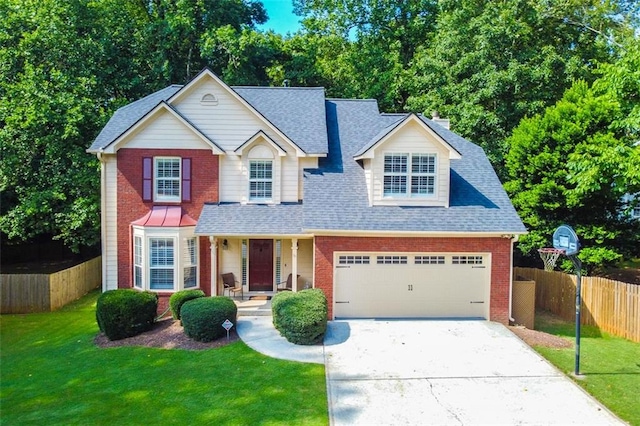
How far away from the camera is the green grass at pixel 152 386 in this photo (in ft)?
28.6

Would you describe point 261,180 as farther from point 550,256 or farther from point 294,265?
point 550,256

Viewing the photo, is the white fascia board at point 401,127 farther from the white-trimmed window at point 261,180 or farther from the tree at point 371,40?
the tree at point 371,40

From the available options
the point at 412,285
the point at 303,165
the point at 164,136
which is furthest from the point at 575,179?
the point at 164,136

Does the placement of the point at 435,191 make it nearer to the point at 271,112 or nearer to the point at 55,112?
the point at 271,112

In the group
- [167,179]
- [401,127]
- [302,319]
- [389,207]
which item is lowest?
[302,319]

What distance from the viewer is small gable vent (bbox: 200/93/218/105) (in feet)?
54.7

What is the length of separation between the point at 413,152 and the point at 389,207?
209 centimetres

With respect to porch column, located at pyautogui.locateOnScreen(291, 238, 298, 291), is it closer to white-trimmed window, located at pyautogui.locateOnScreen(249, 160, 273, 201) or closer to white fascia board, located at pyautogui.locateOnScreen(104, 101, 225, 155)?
white-trimmed window, located at pyautogui.locateOnScreen(249, 160, 273, 201)

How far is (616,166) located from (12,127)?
2521cm

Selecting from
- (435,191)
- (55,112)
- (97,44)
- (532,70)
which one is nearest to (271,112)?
(435,191)

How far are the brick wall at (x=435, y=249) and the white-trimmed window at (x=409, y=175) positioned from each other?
1904mm

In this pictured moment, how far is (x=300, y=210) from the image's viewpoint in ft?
53.9

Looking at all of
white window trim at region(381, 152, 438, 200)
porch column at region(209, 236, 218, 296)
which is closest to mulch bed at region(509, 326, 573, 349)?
white window trim at region(381, 152, 438, 200)

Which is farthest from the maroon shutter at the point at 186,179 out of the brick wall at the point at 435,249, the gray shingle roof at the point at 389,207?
the brick wall at the point at 435,249
